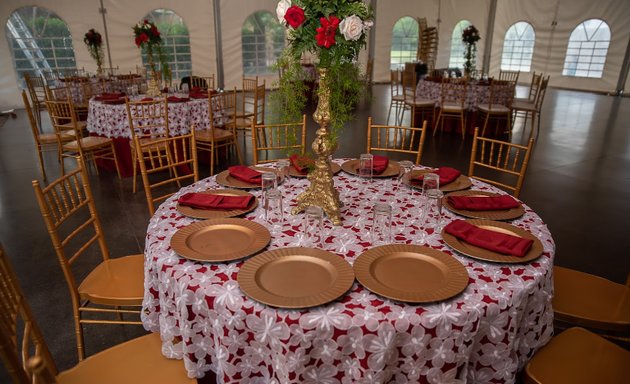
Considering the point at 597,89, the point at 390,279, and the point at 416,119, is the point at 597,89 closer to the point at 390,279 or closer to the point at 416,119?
the point at 416,119

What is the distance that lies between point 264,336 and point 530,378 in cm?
98

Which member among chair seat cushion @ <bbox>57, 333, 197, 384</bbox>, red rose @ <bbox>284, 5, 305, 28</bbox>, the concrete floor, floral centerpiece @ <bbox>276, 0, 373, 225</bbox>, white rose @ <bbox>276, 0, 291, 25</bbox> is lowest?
the concrete floor

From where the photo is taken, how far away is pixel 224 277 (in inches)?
56.2

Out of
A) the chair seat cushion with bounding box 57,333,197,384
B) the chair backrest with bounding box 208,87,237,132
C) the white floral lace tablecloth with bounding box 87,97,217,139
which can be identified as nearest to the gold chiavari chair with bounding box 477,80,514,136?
the chair backrest with bounding box 208,87,237,132

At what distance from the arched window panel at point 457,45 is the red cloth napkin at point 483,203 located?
48.1 feet

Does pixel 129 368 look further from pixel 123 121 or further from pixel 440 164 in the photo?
pixel 440 164

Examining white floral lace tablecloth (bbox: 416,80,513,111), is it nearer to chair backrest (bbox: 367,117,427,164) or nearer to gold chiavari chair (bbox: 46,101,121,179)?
chair backrest (bbox: 367,117,427,164)

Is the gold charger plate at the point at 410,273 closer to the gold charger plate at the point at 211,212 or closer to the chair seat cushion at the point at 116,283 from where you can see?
the gold charger plate at the point at 211,212

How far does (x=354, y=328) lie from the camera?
47.6 inches

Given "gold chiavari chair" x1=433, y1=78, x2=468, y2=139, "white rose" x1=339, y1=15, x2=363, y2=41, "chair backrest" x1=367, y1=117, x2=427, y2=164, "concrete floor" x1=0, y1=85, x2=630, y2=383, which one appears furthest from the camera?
"gold chiavari chair" x1=433, y1=78, x2=468, y2=139

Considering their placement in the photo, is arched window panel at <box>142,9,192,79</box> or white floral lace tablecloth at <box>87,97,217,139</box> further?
arched window panel at <box>142,9,192,79</box>

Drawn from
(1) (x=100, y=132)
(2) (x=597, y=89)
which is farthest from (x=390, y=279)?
(2) (x=597, y=89)

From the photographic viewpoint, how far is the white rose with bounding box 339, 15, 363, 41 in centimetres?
154

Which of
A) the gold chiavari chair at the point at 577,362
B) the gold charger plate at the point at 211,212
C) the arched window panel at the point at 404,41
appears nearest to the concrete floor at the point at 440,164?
the gold charger plate at the point at 211,212
